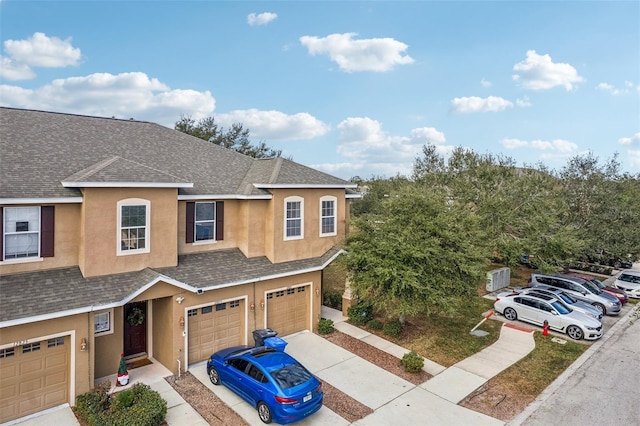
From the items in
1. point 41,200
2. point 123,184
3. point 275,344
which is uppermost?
point 123,184

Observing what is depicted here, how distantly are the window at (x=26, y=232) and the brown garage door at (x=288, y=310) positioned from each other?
766 centimetres

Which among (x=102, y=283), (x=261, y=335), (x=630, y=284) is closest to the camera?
(x=102, y=283)

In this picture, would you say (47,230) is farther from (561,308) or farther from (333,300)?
(561,308)

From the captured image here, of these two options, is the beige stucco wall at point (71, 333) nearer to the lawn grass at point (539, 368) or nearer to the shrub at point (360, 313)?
the shrub at point (360, 313)

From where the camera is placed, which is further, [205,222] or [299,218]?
[299,218]

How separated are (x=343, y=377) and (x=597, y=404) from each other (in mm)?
7672

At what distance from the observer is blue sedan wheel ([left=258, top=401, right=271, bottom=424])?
32.1ft

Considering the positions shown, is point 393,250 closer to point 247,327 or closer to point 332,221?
point 332,221

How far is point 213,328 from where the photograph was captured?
13719 millimetres

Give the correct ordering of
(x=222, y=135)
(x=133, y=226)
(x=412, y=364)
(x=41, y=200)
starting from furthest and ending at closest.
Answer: (x=222, y=135) < (x=412, y=364) < (x=133, y=226) < (x=41, y=200)

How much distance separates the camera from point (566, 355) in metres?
15.1

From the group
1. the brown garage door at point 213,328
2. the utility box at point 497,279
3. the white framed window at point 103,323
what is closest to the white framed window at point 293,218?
the brown garage door at point 213,328

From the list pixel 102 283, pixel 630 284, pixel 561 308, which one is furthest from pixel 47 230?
pixel 630 284

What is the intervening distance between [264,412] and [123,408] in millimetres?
3586
